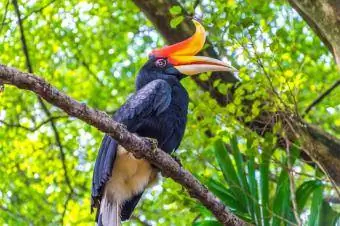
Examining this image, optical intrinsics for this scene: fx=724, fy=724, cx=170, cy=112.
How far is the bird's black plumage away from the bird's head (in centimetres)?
10

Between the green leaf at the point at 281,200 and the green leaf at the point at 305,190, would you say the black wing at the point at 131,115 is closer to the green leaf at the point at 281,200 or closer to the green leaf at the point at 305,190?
the green leaf at the point at 281,200

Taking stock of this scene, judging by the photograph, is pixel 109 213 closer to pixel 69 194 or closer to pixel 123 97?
pixel 69 194

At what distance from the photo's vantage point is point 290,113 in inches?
170

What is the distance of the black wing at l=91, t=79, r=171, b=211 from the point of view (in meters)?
3.63

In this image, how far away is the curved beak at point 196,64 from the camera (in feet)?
13.6

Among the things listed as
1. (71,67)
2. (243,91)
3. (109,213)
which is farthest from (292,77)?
(71,67)

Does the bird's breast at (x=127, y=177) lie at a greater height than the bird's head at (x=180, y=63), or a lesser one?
lesser

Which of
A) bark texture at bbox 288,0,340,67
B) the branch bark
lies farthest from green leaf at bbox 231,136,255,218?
bark texture at bbox 288,0,340,67

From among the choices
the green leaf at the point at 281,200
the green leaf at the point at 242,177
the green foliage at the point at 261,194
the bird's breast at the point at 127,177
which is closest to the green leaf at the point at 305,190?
the green foliage at the point at 261,194

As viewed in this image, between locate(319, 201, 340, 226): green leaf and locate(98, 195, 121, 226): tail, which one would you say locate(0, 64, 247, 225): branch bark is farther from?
locate(319, 201, 340, 226): green leaf

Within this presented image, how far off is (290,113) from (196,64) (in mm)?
640

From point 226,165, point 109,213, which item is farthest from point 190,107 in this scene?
point 109,213

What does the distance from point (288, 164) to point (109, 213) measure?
3.68 feet

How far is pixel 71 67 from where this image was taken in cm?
664
